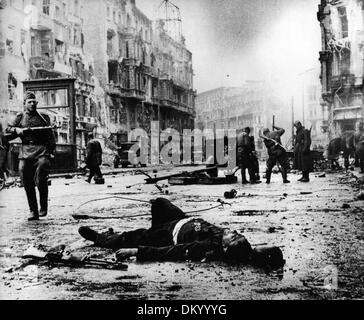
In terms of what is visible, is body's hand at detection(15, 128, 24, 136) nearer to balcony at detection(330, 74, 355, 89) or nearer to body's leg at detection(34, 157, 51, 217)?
body's leg at detection(34, 157, 51, 217)

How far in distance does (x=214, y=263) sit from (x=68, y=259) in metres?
1.20

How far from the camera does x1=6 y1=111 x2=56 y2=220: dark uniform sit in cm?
669

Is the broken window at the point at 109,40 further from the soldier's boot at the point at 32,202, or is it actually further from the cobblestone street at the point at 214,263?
the soldier's boot at the point at 32,202

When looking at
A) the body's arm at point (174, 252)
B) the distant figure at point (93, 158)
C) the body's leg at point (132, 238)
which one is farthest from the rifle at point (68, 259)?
the distant figure at point (93, 158)

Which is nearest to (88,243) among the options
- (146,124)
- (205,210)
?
(205,210)

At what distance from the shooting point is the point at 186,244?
4.17 metres

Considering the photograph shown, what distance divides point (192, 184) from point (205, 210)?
5.32m

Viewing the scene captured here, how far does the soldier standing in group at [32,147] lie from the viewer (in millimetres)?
6680

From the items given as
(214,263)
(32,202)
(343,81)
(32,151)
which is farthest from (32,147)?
(343,81)

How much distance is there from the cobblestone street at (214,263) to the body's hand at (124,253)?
125mm

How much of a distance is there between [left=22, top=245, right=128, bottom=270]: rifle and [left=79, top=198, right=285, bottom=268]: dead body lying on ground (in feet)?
0.75

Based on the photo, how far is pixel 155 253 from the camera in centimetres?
423

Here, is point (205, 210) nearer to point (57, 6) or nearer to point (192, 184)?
point (57, 6)

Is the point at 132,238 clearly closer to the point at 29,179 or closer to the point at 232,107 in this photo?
the point at 29,179
